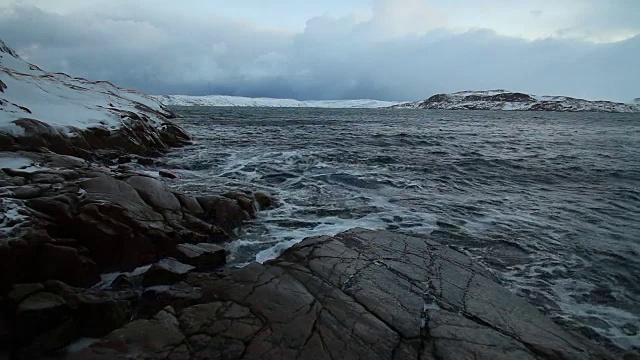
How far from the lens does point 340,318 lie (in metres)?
4.71

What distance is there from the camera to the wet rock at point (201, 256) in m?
6.53

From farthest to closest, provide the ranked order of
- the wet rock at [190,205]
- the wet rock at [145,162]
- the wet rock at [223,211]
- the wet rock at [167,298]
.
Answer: the wet rock at [145,162]
the wet rock at [223,211]
the wet rock at [190,205]
the wet rock at [167,298]

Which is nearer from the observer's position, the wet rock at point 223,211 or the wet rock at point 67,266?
the wet rock at point 67,266

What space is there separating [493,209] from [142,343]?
11.2 meters

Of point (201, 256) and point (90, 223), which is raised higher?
point (90, 223)

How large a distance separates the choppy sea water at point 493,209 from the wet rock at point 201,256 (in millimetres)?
437

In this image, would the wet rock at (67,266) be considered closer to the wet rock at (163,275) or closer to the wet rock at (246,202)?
the wet rock at (163,275)

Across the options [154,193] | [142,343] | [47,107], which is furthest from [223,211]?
[47,107]

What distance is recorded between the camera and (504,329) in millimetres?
4910

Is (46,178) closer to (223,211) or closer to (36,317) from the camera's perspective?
(223,211)

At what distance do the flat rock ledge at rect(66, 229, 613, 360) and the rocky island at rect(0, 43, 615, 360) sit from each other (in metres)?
0.02

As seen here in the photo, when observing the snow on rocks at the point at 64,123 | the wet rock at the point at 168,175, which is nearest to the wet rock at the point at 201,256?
the wet rock at the point at 168,175

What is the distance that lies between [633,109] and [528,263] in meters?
184

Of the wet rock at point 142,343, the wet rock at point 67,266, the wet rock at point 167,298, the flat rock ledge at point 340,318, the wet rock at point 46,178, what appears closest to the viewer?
the wet rock at point 142,343
